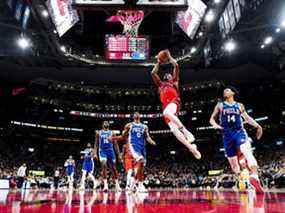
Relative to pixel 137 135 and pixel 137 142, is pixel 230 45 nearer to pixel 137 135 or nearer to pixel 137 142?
pixel 137 135

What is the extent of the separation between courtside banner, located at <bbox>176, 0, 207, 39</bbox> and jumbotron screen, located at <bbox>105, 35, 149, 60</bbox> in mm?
2241

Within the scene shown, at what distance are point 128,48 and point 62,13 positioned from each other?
340 cm

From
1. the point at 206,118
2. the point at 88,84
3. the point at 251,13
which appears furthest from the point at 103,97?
the point at 251,13

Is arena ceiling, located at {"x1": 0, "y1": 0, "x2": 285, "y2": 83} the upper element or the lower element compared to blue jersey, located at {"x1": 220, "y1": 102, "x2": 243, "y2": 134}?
upper

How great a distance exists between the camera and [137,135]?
321 inches

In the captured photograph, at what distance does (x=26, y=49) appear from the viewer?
21969 mm

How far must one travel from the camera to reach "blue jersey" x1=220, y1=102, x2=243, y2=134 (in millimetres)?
5980

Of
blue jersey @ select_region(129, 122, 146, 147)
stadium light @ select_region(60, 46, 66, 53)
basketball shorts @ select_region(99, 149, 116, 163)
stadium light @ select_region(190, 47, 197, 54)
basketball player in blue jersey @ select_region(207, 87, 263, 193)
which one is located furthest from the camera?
stadium light @ select_region(190, 47, 197, 54)

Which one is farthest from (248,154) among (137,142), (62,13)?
(62,13)

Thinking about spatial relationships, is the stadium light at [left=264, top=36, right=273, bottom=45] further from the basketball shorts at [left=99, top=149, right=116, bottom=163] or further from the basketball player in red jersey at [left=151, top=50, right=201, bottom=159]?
the basketball player in red jersey at [left=151, top=50, right=201, bottom=159]

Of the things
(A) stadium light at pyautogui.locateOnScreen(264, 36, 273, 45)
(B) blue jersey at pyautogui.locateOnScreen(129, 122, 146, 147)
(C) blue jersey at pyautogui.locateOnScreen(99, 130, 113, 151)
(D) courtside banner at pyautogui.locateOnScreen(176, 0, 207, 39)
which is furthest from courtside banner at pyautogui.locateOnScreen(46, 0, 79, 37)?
(A) stadium light at pyautogui.locateOnScreen(264, 36, 273, 45)

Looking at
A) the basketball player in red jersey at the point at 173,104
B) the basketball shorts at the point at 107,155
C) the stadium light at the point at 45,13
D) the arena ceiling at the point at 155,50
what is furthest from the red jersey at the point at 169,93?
the stadium light at the point at 45,13

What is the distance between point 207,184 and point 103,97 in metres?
15.2

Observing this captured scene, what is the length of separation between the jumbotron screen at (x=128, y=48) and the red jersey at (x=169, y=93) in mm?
7301
